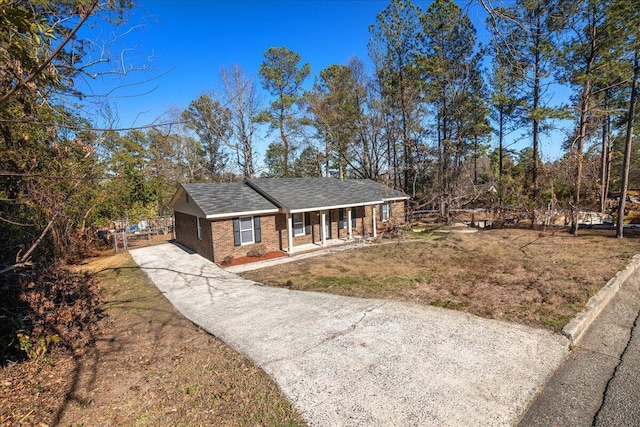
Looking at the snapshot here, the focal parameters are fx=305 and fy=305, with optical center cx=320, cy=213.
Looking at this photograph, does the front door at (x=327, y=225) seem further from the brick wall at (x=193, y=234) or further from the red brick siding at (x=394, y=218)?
the brick wall at (x=193, y=234)

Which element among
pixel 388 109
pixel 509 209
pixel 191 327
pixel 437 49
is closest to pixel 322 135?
pixel 388 109

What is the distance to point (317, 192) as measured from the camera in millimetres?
16656

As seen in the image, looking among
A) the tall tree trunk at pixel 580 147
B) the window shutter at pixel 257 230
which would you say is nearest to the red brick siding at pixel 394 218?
the window shutter at pixel 257 230

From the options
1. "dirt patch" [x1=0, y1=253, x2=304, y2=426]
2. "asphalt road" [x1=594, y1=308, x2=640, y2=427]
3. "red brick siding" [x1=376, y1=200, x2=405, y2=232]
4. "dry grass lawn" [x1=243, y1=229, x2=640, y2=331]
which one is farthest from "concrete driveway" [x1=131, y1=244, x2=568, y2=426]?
"red brick siding" [x1=376, y1=200, x2=405, y2=232]

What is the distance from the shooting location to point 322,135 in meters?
26.8

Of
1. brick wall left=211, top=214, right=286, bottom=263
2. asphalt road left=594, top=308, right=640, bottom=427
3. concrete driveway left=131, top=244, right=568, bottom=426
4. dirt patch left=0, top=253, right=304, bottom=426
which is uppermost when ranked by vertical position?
brick wall left=211, top=214, right=286, bottom=263

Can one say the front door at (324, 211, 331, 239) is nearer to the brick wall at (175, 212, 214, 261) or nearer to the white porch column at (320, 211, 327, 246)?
the white porch column at (320, 211, 327, 246)

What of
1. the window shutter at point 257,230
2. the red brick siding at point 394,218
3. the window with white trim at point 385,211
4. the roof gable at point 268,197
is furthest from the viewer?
the window with white trim at point 385,211

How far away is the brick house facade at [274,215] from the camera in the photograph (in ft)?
42.5

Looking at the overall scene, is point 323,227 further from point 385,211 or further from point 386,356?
point 386,356

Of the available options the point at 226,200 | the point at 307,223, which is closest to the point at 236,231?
the point at 226,200

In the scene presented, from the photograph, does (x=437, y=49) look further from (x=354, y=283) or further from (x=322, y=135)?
(x=354, y=283)

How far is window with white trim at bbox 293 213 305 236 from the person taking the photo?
15.4 metres

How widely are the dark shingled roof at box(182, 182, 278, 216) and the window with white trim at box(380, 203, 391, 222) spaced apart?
7792mm
